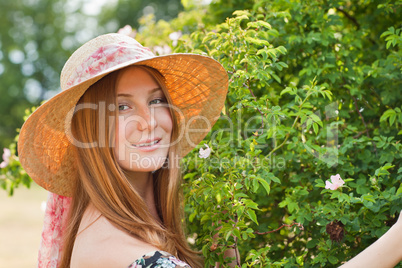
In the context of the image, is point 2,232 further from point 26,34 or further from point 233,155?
point 26,34

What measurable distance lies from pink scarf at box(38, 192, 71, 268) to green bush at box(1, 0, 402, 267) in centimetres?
54

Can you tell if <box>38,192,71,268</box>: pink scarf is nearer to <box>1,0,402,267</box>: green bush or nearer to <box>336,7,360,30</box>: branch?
<box>1,0,402,267</box>: green bush

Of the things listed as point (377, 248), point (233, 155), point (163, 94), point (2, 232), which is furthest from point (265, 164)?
point (2, 232)

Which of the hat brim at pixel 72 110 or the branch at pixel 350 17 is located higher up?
the hat brim at pixel 72 110

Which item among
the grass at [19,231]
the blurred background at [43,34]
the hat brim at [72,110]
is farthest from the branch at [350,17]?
the blurred background at [43,34]

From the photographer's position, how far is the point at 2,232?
784 centimetres

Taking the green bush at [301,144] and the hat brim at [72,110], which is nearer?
the hat brim at [72,110]

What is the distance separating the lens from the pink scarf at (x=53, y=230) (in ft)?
6.64

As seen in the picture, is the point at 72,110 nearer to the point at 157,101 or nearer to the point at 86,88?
the point at 86,88

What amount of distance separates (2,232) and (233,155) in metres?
6.75

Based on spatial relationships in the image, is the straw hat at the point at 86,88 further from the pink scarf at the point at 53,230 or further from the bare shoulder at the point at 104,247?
the bare shoulder at the point at 104,247

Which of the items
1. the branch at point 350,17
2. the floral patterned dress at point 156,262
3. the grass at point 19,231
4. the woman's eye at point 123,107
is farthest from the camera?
the grass at point 19,231

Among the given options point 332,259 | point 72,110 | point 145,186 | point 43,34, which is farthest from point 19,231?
point 43,34

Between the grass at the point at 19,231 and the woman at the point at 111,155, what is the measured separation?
2585 mm
